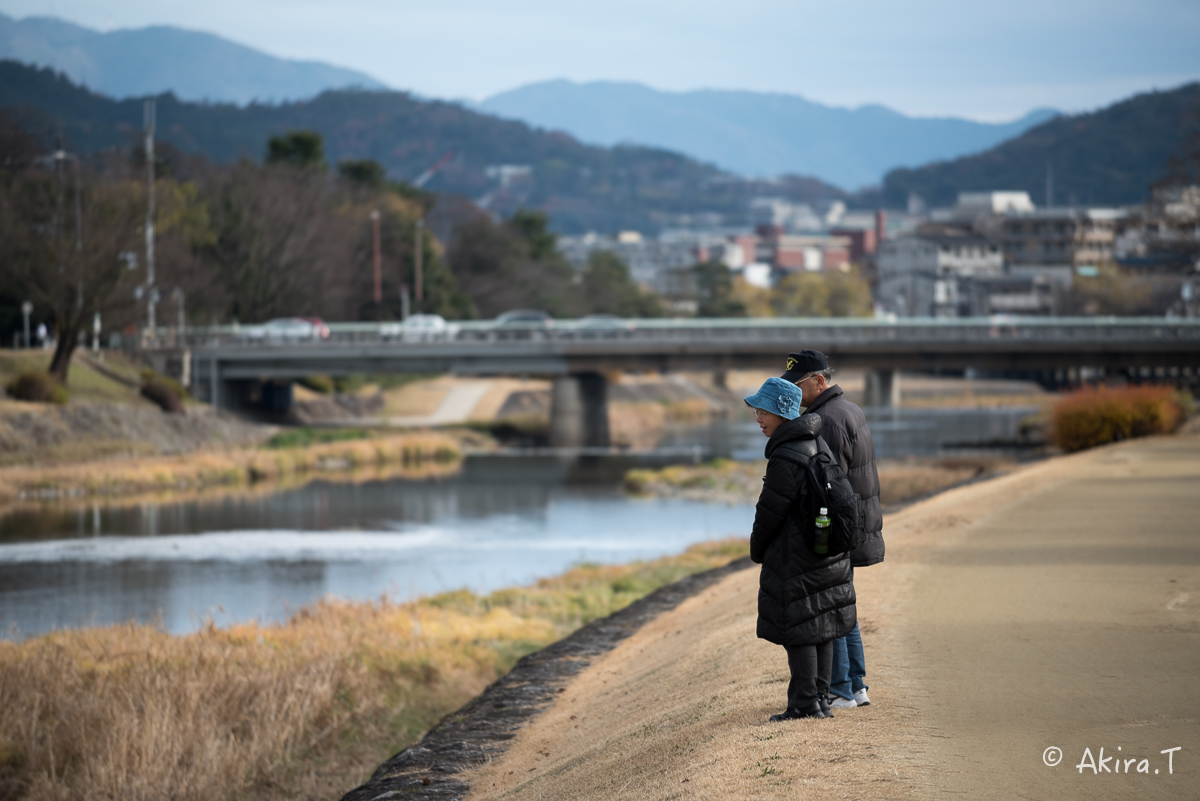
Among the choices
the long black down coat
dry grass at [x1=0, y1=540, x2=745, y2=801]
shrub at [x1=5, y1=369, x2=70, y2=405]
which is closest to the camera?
the long black down coat

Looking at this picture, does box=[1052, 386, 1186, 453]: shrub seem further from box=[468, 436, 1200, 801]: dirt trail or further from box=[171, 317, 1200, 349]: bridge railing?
box=[171, 317, 1200, 349]: bridge railing

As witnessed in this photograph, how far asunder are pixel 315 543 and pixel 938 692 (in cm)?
2712

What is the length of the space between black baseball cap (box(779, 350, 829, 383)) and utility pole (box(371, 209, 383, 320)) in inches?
3072

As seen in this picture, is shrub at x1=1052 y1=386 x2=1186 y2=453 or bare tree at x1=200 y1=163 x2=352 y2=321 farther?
bare tree at x1=200 y1=163 x2=352 y2=321

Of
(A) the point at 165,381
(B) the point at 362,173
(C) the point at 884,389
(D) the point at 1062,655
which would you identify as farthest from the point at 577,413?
(D) the point at 1062,655

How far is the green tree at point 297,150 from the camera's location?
100062 millimetres

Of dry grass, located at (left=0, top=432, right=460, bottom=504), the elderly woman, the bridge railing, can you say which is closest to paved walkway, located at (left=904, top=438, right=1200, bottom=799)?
the elderly woman

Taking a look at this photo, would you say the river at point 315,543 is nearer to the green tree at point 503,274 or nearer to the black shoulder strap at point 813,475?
the black shoulder strap at point 813,475

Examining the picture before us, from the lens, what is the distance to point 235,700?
44.5ft

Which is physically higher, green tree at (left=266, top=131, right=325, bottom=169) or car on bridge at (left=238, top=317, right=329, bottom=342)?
green tree at (left=266, top=131, right=325, bottom=169)

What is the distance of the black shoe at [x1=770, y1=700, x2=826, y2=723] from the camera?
805 centimetres

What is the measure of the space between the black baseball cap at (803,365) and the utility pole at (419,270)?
8086cm

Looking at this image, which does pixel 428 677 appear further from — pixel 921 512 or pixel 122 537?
pixel 122 537

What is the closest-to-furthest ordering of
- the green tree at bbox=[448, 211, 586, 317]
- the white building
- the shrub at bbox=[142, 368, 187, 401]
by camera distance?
the shrub at bbox=[142, 368, 187, 401] → the green tree at bbox=[448, 211, 586, 317] → the white building
